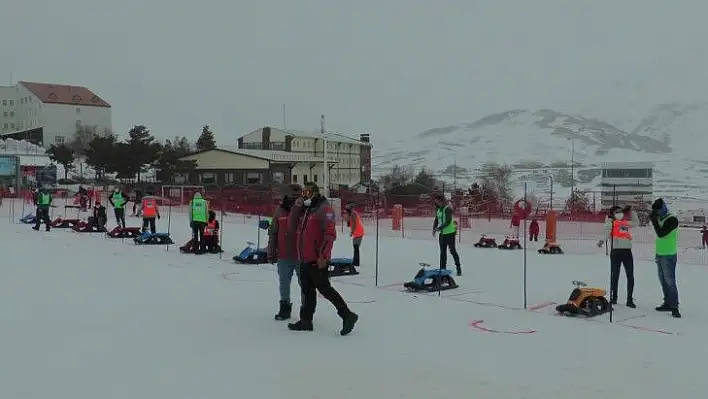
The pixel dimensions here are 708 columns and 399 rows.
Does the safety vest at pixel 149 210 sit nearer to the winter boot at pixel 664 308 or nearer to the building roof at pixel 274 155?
the winter boot at pixel 664 308

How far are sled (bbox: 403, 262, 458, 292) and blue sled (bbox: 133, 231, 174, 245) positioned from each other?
355 inches

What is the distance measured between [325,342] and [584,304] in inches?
159

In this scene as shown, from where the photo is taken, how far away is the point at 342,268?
13.9m

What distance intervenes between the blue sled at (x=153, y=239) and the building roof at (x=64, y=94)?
345 feet

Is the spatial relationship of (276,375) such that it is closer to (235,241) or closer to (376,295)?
(376,295)

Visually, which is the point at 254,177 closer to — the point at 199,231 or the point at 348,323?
Result: the point at 199,231

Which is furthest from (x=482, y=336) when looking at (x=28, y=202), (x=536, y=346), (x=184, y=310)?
(x=28, y=202)

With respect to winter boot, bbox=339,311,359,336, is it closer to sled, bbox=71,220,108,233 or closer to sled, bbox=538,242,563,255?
sled, bbox=538,242,563,255

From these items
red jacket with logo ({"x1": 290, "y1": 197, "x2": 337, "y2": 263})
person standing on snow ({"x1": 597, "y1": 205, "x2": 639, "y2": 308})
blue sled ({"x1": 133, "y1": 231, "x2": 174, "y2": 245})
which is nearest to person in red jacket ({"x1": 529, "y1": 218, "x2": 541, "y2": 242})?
blue sled ({"x1": 133, "y1": 231, "x2": 174, "y2": 245})

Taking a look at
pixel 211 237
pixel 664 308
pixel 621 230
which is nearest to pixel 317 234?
pixel 621 230

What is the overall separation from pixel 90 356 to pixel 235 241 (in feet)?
47.3

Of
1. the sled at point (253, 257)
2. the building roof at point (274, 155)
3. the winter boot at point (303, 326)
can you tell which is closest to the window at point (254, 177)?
the building roof at point (274, 155)

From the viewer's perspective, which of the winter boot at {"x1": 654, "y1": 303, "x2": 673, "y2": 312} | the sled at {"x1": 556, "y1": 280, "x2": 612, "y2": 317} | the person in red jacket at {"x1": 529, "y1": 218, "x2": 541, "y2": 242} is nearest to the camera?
the sled at {"x1": 556, "y1": 280, "x2": 612, "y2": 317}

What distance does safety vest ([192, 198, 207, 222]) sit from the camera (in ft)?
54.9
